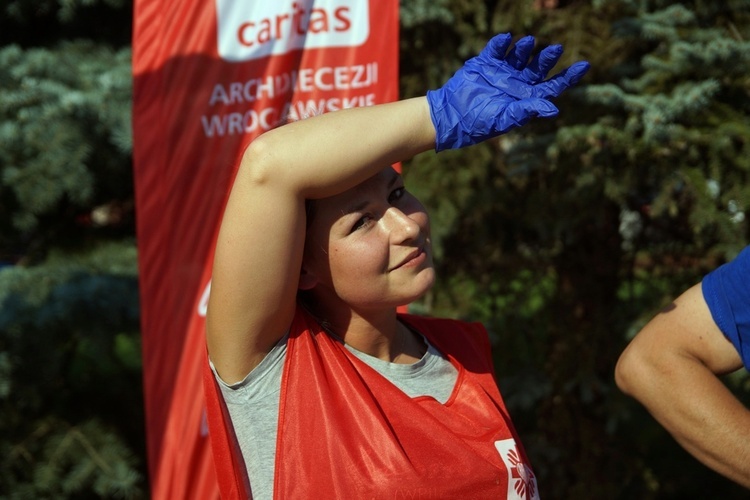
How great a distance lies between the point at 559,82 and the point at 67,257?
2.85 meters

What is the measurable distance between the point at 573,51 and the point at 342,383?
7.99 feet

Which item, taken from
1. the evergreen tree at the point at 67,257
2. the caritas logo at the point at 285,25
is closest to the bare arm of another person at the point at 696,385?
the caritas logo at the point at 285,25

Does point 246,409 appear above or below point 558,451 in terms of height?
above

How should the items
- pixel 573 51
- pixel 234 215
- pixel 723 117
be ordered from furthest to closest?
1. pixel 573 51
2. pixel 723 117
3. pixel 234 215

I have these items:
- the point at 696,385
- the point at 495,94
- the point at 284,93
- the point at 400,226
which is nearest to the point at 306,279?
the point at 400,226

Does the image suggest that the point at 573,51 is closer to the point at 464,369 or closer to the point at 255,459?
the point at 464,369

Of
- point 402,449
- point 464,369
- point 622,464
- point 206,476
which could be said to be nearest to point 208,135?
point 206,476

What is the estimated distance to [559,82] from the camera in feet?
5.18

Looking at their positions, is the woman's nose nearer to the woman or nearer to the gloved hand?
the woman

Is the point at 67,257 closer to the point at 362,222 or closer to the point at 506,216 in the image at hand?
the point at 506,216

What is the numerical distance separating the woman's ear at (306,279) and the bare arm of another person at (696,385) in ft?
2.68

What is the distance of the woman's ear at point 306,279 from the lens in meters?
1.74

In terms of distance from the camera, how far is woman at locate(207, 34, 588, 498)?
1.50 meters

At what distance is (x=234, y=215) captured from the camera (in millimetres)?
1513
